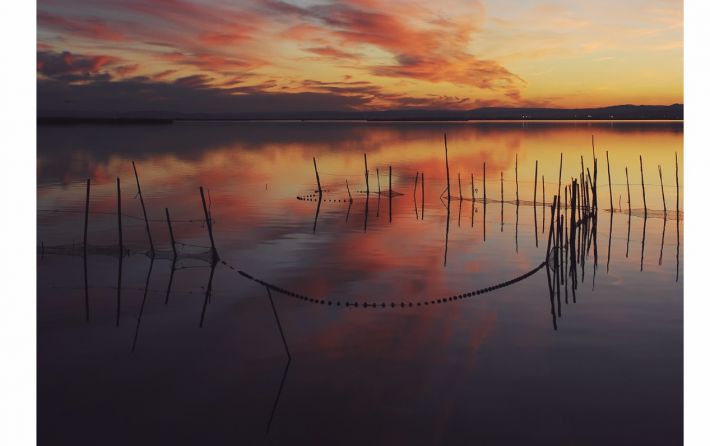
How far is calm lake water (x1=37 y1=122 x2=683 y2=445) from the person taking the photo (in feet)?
21.0

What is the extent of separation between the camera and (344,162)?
44.8 meters

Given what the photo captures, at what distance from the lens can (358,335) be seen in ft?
29.3

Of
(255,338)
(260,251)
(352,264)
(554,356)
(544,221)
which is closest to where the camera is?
(554,356)

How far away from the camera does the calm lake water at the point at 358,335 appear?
21.0 feet
